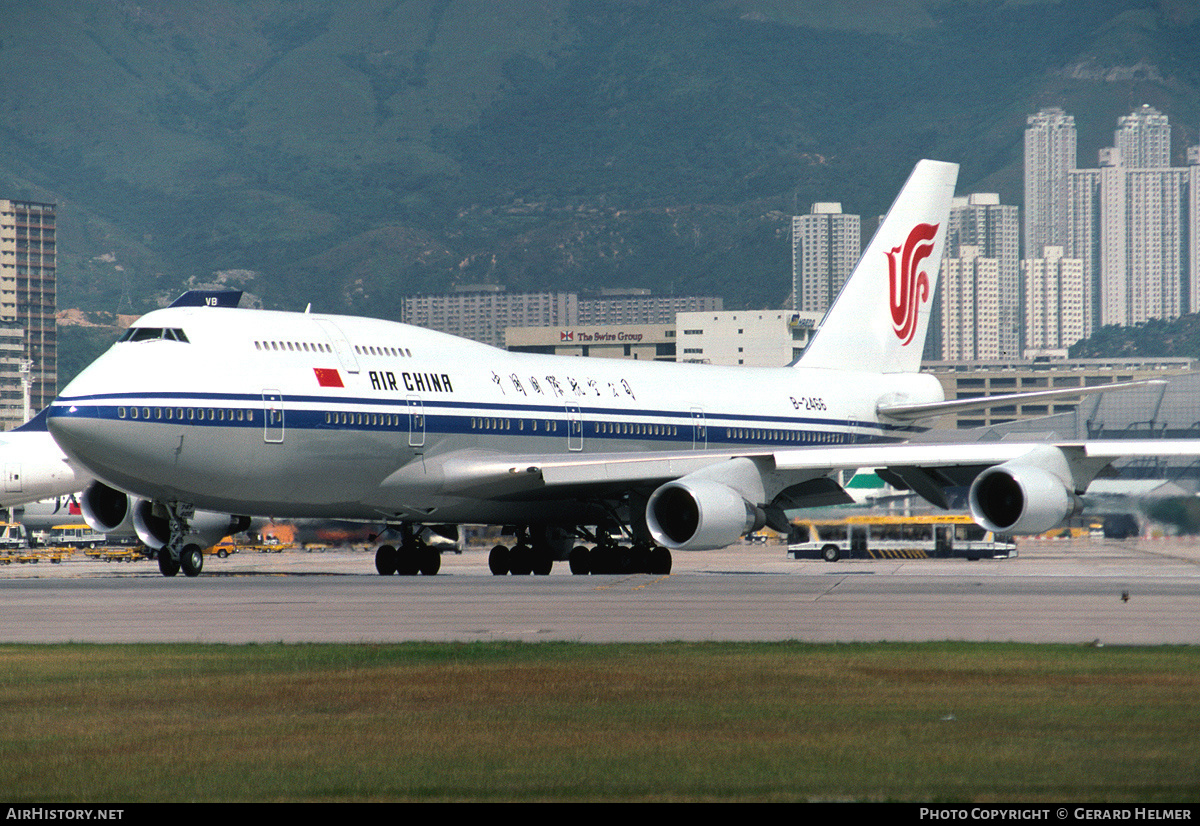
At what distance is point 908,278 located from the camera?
43.3 metres

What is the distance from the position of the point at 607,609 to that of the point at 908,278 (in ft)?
81.6

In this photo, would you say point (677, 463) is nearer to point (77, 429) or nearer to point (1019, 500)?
point (1019, 500)

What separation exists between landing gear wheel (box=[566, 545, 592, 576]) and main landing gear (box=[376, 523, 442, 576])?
2.94 m

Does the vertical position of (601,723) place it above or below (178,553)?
below

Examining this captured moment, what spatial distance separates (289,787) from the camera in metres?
9.09

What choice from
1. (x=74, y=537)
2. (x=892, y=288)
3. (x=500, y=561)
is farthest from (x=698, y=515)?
(x=74, y=537)

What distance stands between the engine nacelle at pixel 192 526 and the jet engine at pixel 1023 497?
48.2ft

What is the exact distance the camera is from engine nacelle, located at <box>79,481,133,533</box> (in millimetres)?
32469

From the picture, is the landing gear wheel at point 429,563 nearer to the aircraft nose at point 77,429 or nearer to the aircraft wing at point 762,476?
the aircraft wing at point 762,476

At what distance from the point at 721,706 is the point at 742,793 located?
3.07 metres

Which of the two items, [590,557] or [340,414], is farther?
[590,557]

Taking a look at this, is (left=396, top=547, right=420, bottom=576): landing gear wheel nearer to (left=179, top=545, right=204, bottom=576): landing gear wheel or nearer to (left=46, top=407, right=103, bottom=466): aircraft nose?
(left=179, top=545, right=204, bottom=576): landing gear wheel

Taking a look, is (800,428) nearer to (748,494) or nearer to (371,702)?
(748,494)

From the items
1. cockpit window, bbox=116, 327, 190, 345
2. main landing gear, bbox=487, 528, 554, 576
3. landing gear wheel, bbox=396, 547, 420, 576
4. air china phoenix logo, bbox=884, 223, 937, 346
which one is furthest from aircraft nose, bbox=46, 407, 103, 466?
air china phoenix logo, bbox=884, 223, 937, 346
